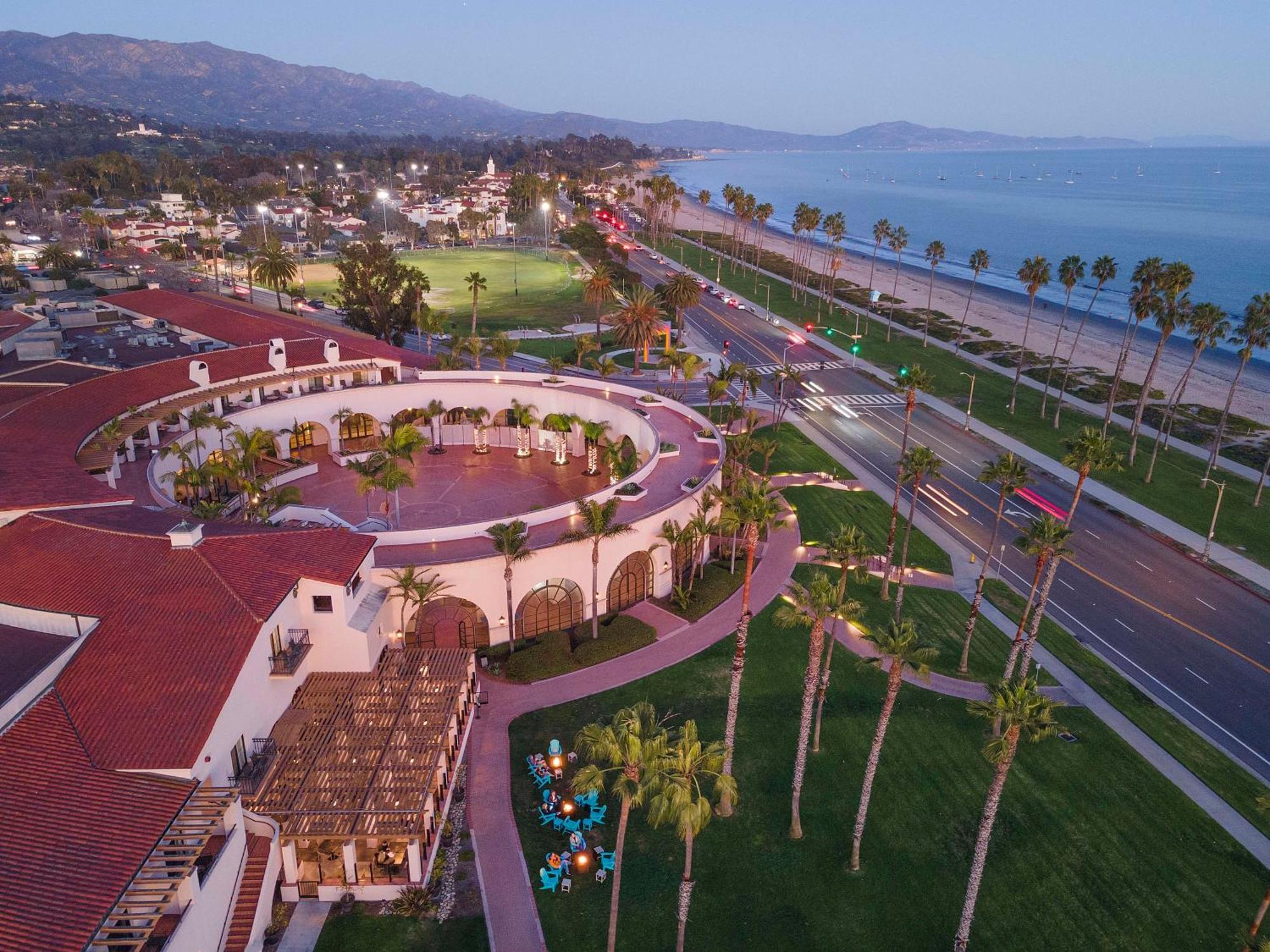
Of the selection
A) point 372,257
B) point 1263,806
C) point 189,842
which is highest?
point 372,257

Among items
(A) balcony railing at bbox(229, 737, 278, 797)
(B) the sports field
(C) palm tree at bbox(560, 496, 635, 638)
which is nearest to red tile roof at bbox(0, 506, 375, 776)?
(A) balcony railing at bbox(229, 737, 278, 797)

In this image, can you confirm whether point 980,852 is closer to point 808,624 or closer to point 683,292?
point 808,624

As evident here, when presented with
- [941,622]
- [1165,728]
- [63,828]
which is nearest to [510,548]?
[63,828]

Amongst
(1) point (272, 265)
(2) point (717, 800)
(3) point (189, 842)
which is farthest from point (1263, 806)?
(1) point (272, 265)

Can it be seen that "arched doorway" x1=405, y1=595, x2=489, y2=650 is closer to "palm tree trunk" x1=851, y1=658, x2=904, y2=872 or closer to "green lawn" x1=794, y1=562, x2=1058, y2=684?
"green lawn" x1=794, y1=562, x2=1058, y2=684

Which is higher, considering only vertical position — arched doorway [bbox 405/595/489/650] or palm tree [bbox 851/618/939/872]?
palm tree [bbox 851/618/939/872]

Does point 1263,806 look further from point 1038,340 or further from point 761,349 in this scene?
point 1038,340

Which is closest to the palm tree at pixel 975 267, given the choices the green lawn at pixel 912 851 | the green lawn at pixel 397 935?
the green lawn at pixel 912 851

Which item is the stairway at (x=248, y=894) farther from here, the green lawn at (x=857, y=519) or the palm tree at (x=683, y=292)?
the palm tree at (x=683, y=292)
